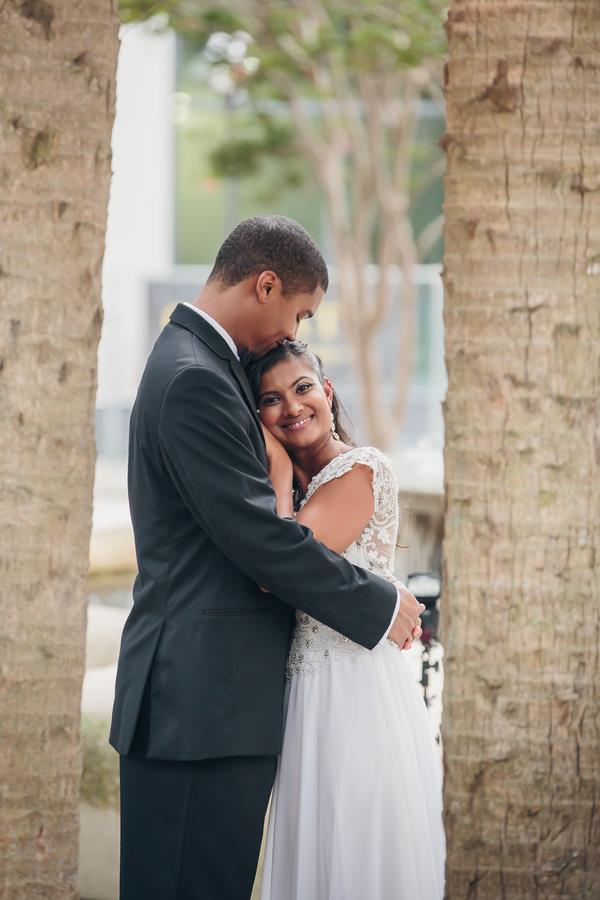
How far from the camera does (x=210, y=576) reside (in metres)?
2.75

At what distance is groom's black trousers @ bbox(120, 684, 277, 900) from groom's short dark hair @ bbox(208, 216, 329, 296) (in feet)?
3.42

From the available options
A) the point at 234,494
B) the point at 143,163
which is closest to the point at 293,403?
the point at 234,494

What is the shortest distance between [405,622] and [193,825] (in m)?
0.66

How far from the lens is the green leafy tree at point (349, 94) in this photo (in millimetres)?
9883

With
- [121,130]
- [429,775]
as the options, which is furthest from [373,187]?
[429,775]

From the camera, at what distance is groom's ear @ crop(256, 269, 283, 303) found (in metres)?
2.89

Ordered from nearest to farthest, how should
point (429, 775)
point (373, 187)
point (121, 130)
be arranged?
point (429, 775), point (373, 187), point (121, 130)

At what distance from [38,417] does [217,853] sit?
1035mm

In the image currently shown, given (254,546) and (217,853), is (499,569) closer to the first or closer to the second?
(254,546)

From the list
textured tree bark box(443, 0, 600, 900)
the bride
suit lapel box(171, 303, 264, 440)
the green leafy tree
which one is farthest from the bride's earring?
the green leafy tree

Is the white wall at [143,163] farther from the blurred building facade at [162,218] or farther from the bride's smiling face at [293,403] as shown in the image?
the bride's smiling face at [293,403]

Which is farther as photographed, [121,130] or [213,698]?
[121,130]

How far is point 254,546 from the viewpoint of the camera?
8.59 feet

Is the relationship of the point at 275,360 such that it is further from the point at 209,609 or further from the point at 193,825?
the point at 193,825
